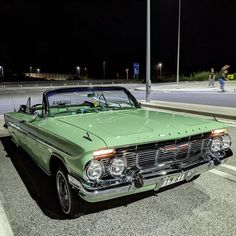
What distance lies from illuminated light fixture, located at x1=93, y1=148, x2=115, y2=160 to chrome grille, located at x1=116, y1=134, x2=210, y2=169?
0.24 feet

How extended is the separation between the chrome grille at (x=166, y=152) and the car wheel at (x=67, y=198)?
0.74 m

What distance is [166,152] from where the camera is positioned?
3.82 m

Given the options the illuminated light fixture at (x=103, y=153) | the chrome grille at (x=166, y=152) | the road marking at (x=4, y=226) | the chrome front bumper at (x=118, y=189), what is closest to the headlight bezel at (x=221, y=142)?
the chrome grille at (x=166, y=152)

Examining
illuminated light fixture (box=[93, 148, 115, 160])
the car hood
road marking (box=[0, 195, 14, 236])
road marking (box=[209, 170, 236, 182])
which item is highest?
the car hood

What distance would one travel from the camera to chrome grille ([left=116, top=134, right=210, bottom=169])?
3.60 m

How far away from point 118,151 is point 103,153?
0.17 m

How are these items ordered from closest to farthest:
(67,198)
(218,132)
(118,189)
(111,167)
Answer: (118,189), (111,167), (67,198), (218,132)

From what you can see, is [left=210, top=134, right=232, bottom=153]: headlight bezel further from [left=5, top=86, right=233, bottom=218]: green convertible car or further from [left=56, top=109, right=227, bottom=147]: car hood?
[left=56, top=109, right=227, bottom=147]: car hood

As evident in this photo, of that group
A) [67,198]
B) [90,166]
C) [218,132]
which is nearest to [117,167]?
[90,166]

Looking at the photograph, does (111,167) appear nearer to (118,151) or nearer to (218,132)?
(118,151)

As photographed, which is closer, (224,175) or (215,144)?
(215,144)

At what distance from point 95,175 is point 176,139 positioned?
1084 mm

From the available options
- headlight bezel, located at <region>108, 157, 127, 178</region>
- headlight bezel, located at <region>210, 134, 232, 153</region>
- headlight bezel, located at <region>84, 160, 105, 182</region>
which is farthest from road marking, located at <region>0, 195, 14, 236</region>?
headlight bezel, located at <region>210, 134, 232, 153</region>

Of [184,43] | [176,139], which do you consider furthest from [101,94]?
[184,43]
